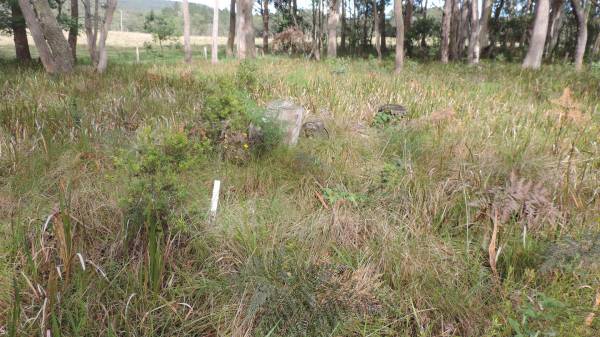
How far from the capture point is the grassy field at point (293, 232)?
1.80m

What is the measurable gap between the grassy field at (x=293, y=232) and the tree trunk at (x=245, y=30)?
13512 mm

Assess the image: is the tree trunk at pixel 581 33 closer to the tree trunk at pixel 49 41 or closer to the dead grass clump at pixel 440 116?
the dead grass clump at pixel 440 116

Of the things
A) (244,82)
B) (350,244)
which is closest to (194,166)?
(350,244)

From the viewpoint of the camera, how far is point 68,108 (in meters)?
4.39

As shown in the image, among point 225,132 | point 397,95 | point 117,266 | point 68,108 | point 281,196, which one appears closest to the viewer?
point 117,266

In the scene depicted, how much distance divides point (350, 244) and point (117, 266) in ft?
4.58

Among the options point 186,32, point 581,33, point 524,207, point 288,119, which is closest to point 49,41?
point 186,32

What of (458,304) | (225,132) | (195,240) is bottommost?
(458,304)

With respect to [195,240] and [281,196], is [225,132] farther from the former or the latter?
[195,240]

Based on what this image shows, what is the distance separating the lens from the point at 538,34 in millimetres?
11117

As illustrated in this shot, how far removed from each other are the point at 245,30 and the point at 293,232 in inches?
623

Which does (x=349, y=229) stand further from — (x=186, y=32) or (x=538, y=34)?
(x=186, y=32)

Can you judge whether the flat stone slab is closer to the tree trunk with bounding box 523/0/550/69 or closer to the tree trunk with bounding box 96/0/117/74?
the tree trunk with bounding box 96/0/117/74

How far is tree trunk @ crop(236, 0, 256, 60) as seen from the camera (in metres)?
16.5
